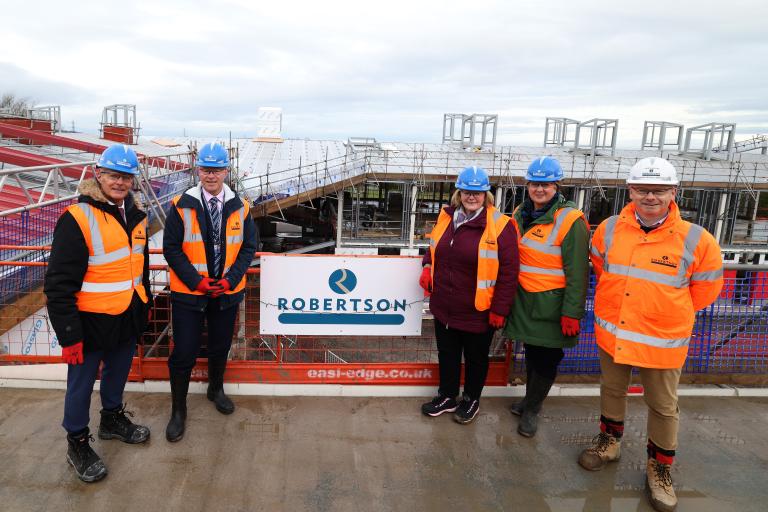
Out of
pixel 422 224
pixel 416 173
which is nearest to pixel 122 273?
pixel 416 173

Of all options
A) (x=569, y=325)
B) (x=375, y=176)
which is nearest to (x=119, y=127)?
(x=375, y=176)

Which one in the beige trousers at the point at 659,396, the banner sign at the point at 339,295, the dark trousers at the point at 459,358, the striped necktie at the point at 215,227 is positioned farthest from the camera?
the banner sign at the point at 339,295

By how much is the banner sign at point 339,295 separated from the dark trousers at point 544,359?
39.3 inches

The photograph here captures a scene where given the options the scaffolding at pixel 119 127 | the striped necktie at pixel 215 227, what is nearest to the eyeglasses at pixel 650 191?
the striped necktie at pixel 215 227

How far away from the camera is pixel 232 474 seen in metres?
3.27

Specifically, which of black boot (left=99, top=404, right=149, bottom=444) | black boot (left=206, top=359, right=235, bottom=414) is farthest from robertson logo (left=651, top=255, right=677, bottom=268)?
black boot (left=99, top=404, right=149, bottom=444)

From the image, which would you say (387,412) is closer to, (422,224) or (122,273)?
(122,273)

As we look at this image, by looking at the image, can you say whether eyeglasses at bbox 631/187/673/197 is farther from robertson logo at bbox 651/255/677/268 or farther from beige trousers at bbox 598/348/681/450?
beige trousers at bbox 598/348/681/450

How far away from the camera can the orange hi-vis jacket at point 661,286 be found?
9.84 feet

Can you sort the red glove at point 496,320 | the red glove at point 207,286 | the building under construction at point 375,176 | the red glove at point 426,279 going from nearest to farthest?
the red glove at point 207,286, the red glove at point 496,320, the red glove at point 426,279, the building under construction at point 375,176

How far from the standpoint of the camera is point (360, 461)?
3.48m

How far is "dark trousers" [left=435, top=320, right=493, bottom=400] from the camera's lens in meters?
3.95

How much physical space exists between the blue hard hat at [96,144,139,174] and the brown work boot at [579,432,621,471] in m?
3.40

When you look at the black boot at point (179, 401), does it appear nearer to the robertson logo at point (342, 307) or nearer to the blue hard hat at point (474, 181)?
the robertson logo at point (342, 307)
